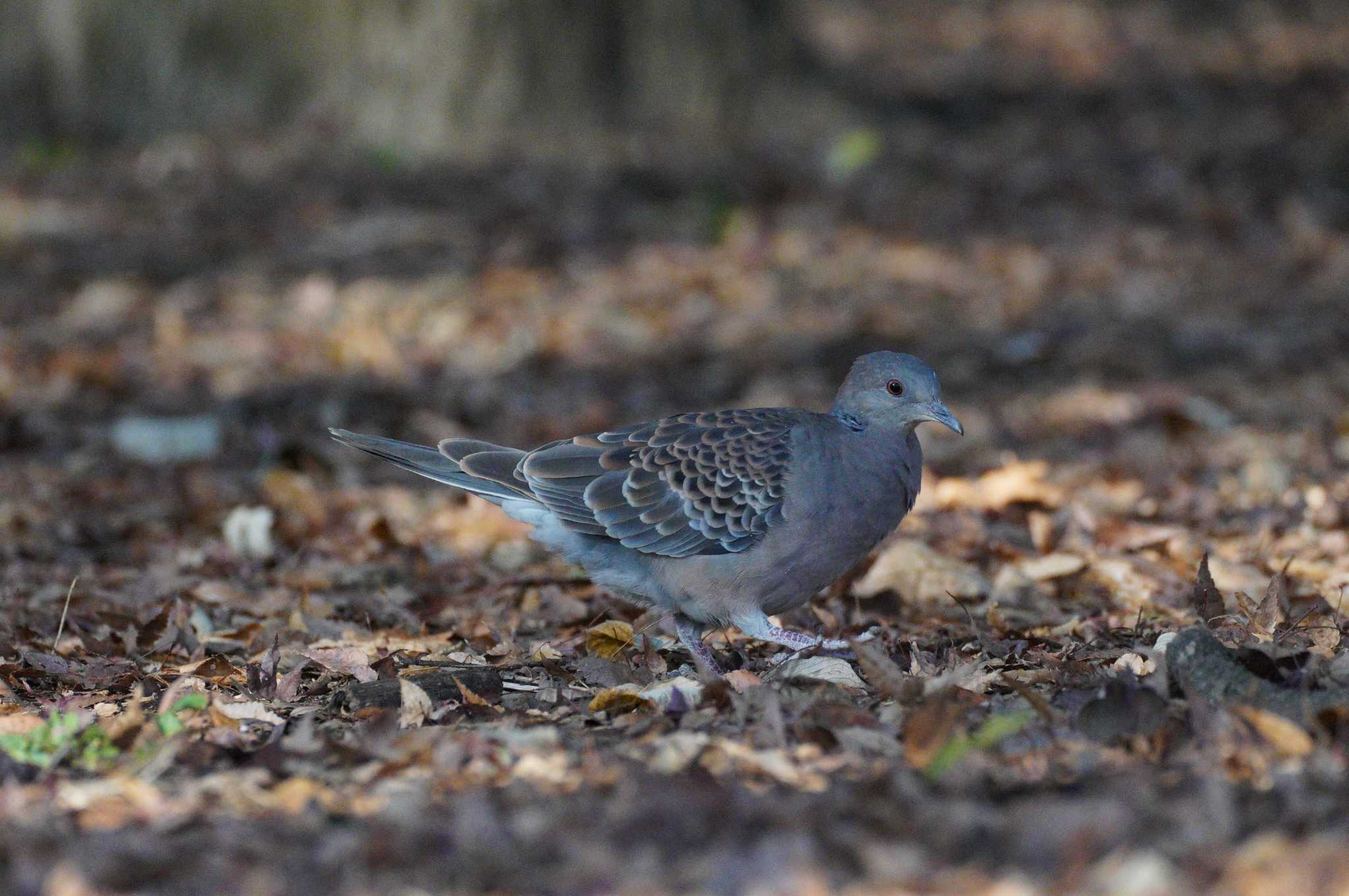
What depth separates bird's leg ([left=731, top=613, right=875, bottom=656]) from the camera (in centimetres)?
454

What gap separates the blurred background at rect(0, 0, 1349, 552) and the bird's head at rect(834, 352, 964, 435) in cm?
207

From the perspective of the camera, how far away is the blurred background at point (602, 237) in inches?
308

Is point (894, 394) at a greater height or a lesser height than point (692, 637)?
greater

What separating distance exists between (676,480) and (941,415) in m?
0.83

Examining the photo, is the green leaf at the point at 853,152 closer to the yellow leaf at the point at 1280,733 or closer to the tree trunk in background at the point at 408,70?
the tree trunk in background at the point at 408,70

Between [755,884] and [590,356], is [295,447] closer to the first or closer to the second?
[590,356]

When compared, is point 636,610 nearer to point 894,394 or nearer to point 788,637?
point 788,637

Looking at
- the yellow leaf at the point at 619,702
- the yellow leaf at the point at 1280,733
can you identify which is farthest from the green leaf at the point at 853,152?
the yellow leaf at the point at 1280,733

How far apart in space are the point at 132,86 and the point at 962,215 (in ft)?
19.5

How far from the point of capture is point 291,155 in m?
11.0

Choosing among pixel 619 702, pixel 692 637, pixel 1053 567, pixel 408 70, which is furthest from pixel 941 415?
pixel 408 70

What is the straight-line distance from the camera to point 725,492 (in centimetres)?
471

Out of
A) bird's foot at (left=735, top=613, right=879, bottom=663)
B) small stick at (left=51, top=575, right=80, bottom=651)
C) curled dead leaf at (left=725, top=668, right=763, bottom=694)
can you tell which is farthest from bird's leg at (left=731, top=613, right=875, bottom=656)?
small stick at (left=51, top=575, right=80, bottom=651)

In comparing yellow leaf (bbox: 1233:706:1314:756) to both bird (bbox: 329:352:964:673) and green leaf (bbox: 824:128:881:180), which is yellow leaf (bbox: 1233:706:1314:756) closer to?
bird (bbox: 329:352:964:673)
